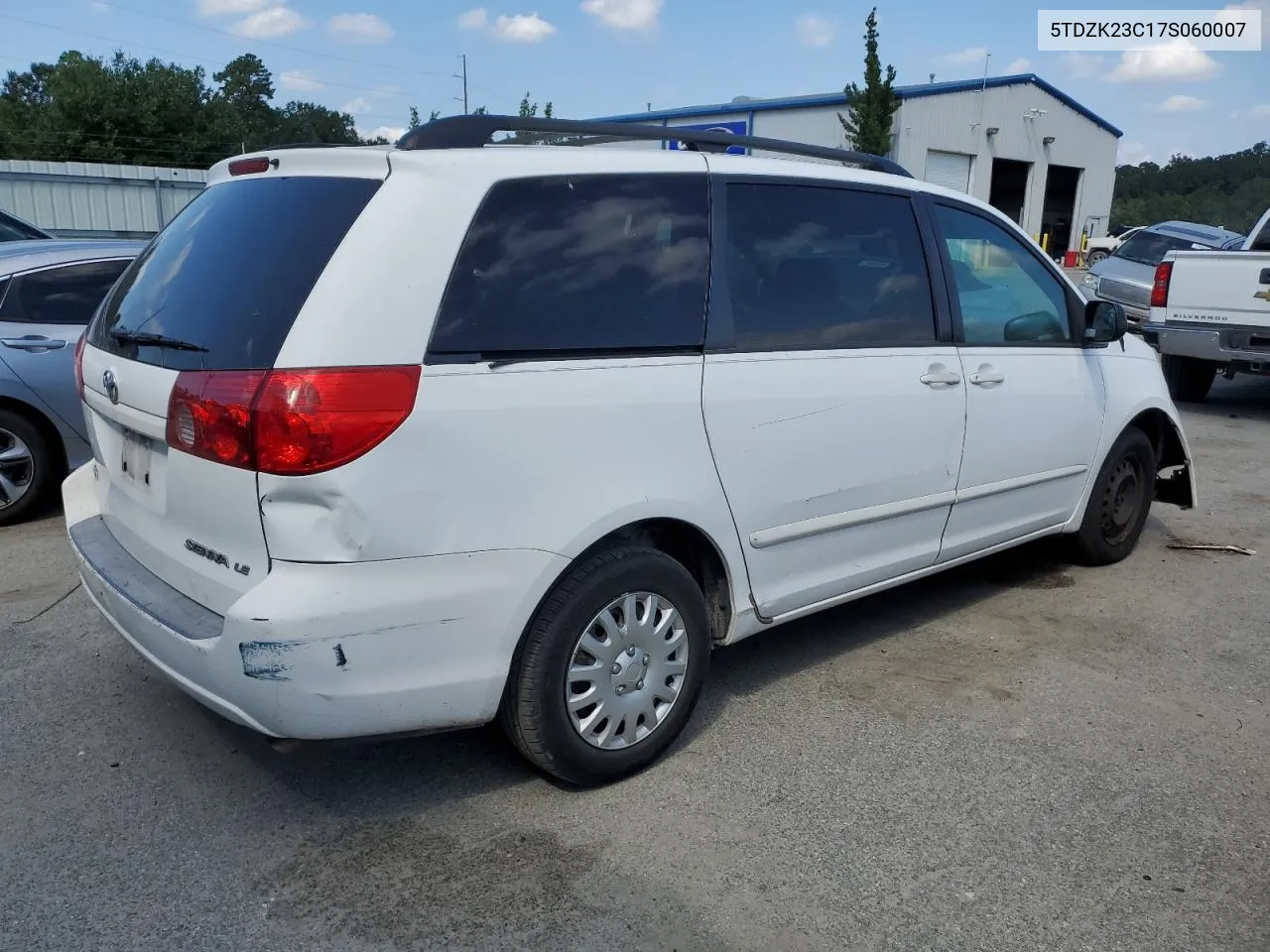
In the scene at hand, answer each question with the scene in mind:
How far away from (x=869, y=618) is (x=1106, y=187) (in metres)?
42.5

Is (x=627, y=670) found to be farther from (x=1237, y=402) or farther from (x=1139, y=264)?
(x=1139, y=264)

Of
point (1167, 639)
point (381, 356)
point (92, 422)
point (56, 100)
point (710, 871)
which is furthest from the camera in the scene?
point (56, 100)

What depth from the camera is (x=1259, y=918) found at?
2652 mm

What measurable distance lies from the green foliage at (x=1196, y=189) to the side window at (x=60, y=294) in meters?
43.2

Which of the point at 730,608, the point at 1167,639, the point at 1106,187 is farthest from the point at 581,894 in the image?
the point at 1106,187

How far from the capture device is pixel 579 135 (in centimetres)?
336

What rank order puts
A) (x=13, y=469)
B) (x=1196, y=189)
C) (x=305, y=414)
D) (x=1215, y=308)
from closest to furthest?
(x=305, y=414) → (x=13, y=469) → (x=1215, y=308) → (x=1196, y=189)

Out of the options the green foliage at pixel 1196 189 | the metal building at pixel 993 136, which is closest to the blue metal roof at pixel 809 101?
the metal building at pixel 993 136

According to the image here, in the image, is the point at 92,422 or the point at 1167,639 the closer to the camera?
the point at 92,422

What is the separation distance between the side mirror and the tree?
84.3ft

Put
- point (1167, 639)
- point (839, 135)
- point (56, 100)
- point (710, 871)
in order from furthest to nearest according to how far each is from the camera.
Result: 1. point (56, 100)
2. point (839, 135)
3. point (1167, 639)
4. point (710, 871)

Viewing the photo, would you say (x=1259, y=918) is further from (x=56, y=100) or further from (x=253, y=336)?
(x=56, y=100)

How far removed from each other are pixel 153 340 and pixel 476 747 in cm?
159

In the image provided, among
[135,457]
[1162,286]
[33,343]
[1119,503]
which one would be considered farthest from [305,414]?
[1162,286]
